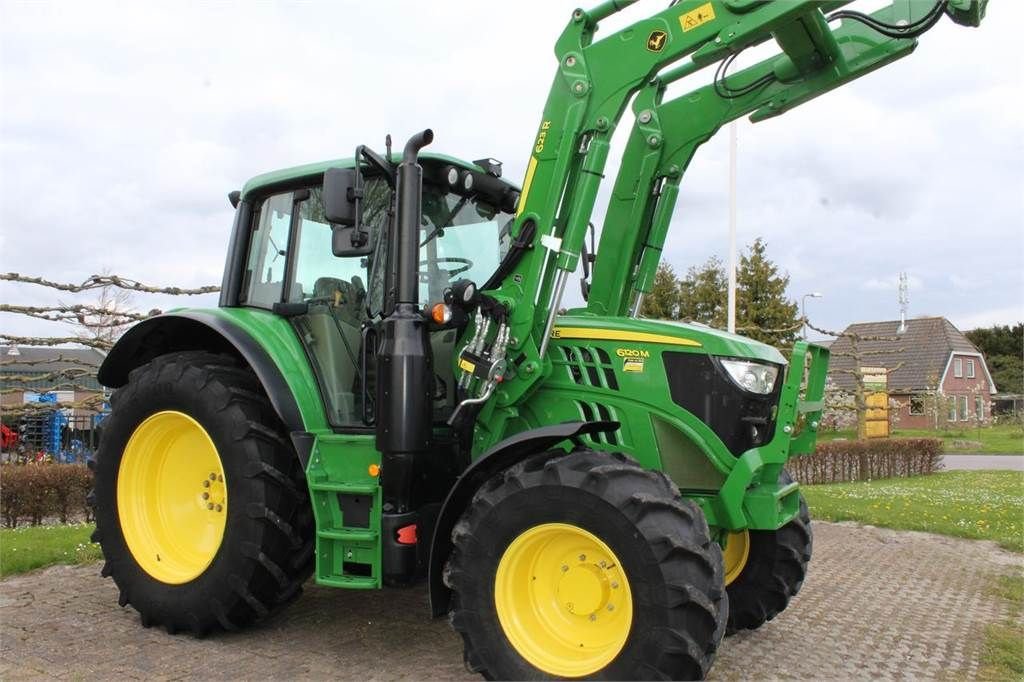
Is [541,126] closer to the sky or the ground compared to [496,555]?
closer to the sky

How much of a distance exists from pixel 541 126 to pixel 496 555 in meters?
2.29

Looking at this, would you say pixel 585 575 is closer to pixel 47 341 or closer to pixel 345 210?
pixel 345 210

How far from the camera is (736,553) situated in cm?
527

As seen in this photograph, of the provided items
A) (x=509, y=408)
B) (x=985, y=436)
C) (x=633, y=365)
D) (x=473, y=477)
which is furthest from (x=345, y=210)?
(x=985, y=436)

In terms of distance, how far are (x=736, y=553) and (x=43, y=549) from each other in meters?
5.50

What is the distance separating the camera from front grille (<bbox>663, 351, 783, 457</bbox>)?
441 cm

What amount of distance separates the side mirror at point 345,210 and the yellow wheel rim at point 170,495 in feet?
5.21

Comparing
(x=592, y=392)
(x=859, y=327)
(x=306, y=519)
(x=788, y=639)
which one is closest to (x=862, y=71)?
(x=592, y=392)

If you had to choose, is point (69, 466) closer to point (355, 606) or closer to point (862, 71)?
point (355, 606)

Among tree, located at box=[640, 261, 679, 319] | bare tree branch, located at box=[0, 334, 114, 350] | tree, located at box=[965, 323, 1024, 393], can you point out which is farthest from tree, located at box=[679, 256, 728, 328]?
tree, located at box=[965, 323, 1024, 393]

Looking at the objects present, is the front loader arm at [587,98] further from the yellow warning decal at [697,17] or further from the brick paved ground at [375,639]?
the brick paved ground at [375,639]

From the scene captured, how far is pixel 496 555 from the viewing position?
396 centimetres

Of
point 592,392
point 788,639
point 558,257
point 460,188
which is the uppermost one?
point 460,188

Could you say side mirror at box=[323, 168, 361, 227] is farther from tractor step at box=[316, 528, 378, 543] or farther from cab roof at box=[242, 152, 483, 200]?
tractor step at box=[316, 528, 378, 543]
